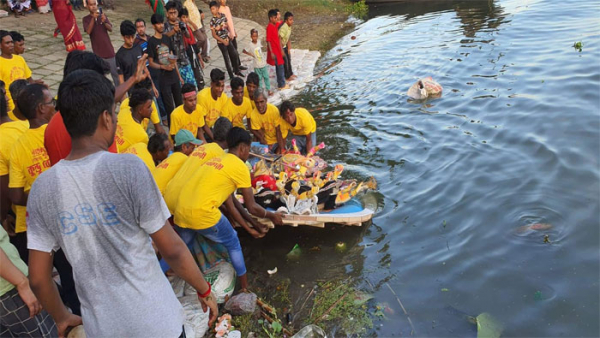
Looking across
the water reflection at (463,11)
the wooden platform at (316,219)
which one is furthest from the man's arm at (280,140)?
the water reflection at (463,11)

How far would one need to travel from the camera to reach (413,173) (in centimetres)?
727

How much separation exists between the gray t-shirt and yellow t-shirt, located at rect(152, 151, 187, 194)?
2696 millimetres

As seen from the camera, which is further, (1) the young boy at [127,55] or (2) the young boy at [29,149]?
(1) the young boy at [127,55]

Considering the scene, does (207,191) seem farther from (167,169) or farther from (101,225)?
(101,225)

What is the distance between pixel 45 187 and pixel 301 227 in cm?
433

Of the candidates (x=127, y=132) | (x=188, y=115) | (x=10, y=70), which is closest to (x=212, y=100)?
(x=188, y=115)

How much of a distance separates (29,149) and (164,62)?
4.56 metres

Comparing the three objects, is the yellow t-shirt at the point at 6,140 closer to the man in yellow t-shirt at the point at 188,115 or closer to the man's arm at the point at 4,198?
the man's arm at the point at 4,198

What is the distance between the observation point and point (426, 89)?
10070mm

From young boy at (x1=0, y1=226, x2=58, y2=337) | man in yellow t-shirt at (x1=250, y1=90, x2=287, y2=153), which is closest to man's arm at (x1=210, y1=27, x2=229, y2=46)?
man in yellow t-shirt at (x1=250, y1=90, x2=287, y2=153)

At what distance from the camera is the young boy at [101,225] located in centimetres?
204

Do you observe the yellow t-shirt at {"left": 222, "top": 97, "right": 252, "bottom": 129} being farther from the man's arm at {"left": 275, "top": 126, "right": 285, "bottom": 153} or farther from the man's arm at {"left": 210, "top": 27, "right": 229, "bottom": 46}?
the man's arm at {"left": 210, "top": 27, "right": 229, "bottom": 46}

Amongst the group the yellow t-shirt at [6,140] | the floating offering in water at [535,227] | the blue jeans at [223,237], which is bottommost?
the floating offering in water at [535,227]

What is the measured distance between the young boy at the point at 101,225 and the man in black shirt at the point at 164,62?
6168mm
